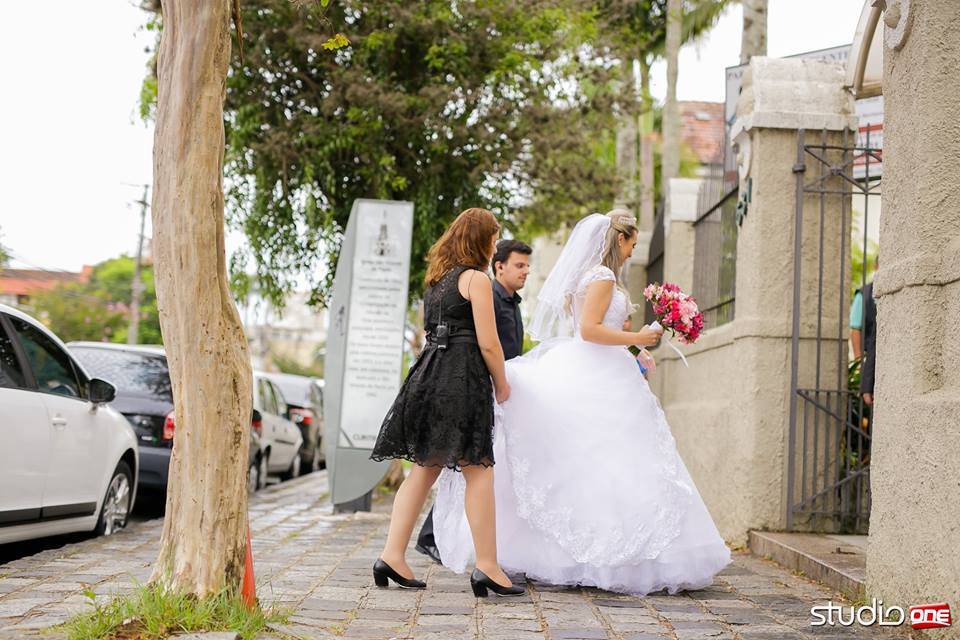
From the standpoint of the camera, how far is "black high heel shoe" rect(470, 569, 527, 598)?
6.03m

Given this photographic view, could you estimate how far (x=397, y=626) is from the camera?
525 cm

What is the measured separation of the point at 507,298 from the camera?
7.79 metres

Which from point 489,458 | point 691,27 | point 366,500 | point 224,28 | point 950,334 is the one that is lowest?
point 366,500

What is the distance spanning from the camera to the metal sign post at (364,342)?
36.2ft

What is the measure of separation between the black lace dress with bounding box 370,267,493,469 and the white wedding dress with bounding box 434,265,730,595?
0.51 m

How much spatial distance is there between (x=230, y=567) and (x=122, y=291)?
63.6 m

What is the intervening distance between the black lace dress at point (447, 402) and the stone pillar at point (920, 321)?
1.98 m

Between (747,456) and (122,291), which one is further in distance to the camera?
(122,291)

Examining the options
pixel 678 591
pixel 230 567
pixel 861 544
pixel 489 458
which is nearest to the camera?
pixel 230 567

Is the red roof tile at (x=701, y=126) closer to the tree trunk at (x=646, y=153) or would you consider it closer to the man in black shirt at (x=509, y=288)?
the tree trunk at (x=646, y=153)

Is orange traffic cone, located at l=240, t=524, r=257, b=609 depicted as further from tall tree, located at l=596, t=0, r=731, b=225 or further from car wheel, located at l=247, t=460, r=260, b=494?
tall tree, located at l=596, t=0, r=731, b=225

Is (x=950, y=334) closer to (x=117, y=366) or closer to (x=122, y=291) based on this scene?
(x=117, y=366)

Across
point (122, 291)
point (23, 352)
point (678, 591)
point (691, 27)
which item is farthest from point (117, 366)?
point (122, 291)

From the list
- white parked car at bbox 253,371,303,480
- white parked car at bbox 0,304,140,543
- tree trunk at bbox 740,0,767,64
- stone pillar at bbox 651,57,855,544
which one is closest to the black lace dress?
white parked car at bbox 0,304,140,543
